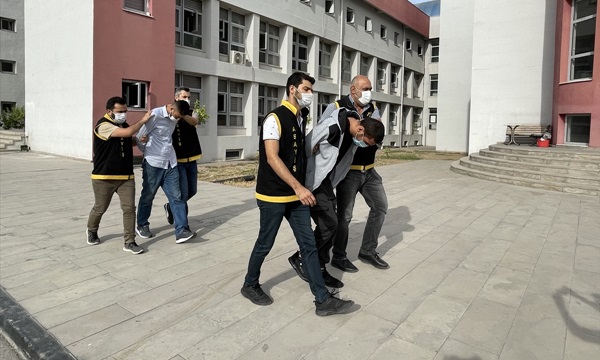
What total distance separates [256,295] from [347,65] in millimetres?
25779

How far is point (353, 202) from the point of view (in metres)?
4.60

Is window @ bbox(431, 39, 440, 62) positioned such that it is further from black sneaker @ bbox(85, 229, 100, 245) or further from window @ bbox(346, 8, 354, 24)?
black sneaker @ bbox(85, 229, 100, 245)

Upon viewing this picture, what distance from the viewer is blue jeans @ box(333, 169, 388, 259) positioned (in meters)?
4.51

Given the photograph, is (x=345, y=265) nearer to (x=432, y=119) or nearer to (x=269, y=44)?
(x=269, y=44)

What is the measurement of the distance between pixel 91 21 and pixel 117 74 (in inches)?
68.2

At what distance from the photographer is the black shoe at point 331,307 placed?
139 inches

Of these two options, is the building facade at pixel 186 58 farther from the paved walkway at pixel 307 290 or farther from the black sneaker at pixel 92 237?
the black sneaker at pixel 92 237

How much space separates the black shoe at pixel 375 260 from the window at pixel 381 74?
28150 millimetres

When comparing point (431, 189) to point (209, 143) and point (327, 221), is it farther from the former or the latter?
point (209, 143)

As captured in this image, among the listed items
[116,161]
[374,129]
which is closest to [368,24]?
[116,161]

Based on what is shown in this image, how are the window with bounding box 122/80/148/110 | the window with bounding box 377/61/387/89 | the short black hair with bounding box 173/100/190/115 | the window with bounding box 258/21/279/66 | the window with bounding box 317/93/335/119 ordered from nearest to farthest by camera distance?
the short black hair with bounding box 173/100/190/115 < the window with bounding box 122/80/148/110 < the window with bounding box 258/21/279/66 < the window with bounding box 317/93/335/119 < the window with bounding box 377/61/387/89

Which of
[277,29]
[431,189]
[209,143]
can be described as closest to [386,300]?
[431,189]

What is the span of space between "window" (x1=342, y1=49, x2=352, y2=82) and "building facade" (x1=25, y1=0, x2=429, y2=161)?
0.20 feet

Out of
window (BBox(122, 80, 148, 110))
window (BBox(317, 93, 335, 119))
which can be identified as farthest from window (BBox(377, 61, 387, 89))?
window (BBox(122, 80, 148, 110))
